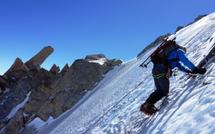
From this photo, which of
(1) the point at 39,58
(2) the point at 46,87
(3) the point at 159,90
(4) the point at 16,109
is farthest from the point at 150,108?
(1) the point at 39,58

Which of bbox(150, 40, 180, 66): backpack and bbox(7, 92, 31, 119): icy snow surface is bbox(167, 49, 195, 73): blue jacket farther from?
bbox(7, 92, 31, 119): icy snow surface

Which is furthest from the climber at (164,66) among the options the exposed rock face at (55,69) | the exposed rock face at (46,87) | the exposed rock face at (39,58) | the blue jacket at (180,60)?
the exposed rock face at (39,58)

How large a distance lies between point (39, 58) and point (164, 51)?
48.0 metres

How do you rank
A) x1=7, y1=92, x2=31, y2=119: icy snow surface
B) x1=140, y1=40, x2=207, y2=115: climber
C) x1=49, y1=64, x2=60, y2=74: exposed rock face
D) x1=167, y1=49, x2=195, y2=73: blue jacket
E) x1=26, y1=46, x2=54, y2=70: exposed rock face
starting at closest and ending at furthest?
x1=167, y1=49, x2=195, y2=73: blue jacket → x1=140, y1=40, x2=207, y2=115: climber → x1=7, y1=92, x2=31, y2=119: icy snow surface → x1=49, y1=64, x2=60, y2=74: exposed rock face → x1=26, y1=46, x2=54, y2=70: exposed rock face

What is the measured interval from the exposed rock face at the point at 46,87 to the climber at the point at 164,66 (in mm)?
25997

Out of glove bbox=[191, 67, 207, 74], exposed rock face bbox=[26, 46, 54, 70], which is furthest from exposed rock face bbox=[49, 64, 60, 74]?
glove bbox=[191, 67, 207, 74]

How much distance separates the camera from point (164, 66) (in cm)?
1096

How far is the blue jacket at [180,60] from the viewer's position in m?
10.4

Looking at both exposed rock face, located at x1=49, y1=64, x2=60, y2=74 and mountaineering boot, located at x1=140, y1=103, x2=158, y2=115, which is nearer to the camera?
mountaineering boot, located at x1=140, y1=103, x2=158, y2=115

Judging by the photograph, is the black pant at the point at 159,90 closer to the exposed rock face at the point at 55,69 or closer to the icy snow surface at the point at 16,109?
the icy snow surface at the point at 16,109

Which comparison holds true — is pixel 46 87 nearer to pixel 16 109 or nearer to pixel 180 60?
pixel 16 109

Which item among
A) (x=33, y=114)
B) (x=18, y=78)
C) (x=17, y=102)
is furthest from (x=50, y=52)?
(x=33, y=114)

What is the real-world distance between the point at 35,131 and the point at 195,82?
1094 inches

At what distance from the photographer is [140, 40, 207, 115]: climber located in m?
10.6
